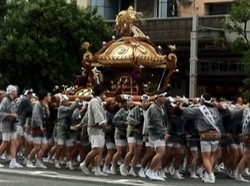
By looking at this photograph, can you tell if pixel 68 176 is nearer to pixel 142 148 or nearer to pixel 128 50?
pixel 142 148

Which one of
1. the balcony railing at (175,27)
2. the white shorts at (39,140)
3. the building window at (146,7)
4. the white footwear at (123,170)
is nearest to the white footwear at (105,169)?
the white footwear at (123,170)

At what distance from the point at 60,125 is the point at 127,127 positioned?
225cm

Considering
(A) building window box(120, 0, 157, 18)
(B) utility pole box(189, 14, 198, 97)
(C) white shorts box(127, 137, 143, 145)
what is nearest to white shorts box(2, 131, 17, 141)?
(C) white shorts box(127, 137, 143, 145)

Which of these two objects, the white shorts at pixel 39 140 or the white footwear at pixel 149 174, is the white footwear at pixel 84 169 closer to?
the white footwear at pixel 149 174

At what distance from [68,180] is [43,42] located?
19418 millimetres

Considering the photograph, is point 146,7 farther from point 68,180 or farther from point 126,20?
point 68,180

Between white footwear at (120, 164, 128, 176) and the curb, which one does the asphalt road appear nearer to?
the curb

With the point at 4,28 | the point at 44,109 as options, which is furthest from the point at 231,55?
the point at 44,109

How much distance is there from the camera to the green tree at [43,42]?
35.9 meters

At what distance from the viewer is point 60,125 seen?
20578 millimetres

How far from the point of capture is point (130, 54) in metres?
24.2

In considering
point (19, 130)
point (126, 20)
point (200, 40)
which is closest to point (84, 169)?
point (19, 130)

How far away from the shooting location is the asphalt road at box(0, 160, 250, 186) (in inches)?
655

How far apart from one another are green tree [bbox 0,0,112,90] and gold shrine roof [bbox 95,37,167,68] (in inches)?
435
